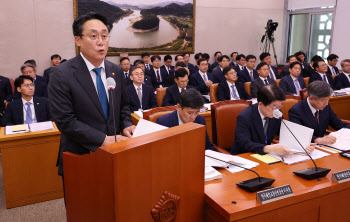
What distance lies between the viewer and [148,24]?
8078 millimetres

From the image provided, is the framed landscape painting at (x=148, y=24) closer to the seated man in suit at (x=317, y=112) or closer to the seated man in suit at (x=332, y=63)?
the seated man in suit at (x=332, y=63)

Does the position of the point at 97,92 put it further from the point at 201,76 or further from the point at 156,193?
the point at 201,76

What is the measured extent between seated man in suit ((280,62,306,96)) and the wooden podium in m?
4.46

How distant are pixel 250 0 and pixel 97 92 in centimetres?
888

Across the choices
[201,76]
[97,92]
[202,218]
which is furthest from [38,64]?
[202,218]

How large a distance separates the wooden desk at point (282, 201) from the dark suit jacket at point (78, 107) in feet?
2.01

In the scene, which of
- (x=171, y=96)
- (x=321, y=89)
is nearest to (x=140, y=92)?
(x=171, y=96)

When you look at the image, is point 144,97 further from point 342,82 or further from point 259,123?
point 342,82

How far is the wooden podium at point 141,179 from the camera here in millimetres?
988

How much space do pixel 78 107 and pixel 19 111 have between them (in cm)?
240

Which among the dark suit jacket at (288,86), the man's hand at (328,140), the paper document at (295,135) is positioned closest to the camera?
the paper document at (295,135)

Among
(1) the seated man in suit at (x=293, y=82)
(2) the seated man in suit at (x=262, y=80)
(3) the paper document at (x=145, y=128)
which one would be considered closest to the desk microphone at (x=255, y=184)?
(3) the paper document at (x=145, y=128)

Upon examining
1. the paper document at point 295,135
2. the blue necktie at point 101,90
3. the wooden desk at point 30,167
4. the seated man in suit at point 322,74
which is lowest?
the wooden desk at point 30,167

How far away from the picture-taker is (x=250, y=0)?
9.43m
